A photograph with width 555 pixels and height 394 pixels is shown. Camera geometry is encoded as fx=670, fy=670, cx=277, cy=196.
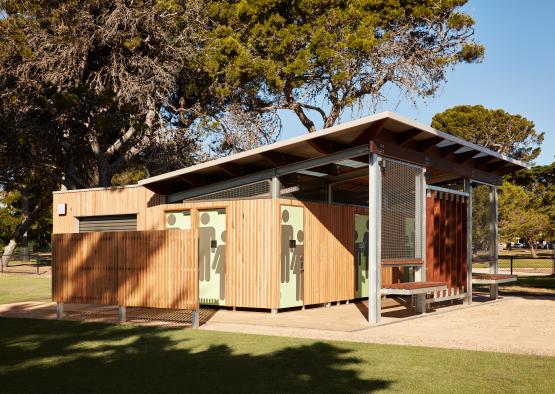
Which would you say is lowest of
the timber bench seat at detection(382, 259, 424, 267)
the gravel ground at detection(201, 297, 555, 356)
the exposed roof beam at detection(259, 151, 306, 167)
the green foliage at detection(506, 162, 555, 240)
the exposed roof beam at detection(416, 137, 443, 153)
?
the gravel ground at detection(201, 297, 555, 356)

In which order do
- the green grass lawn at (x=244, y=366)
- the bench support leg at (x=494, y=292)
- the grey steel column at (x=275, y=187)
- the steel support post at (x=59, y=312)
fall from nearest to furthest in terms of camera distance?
the green grass lawn at (x=244, y=366)
the steel support post at (x=59, y=312)
the grey steel column at (x=275, y=187)
the bench support leg at (x=494, y=292)

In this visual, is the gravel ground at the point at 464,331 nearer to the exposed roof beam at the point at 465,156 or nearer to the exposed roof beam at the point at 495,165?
the exposed roof beam at the point at 465,156

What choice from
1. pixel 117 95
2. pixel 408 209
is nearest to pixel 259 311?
pixel 408 209

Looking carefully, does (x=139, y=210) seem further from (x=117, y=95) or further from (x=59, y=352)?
(x=117, y=95)

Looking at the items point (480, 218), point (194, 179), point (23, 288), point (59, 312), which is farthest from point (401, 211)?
point (480, 218)

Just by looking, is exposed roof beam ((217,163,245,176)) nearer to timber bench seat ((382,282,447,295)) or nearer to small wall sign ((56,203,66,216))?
timber bench seat ((382,282,447,295))

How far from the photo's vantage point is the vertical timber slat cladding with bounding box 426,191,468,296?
45.1 feet

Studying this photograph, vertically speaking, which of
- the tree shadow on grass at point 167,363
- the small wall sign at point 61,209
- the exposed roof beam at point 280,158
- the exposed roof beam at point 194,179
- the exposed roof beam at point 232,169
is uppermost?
the exposed roof beam at point 280,158

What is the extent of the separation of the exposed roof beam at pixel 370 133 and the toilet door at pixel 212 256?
3388mm

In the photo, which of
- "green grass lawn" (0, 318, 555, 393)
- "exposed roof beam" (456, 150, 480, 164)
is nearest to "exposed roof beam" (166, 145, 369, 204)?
"exposed roof beam" (456, 150, 480, 164)

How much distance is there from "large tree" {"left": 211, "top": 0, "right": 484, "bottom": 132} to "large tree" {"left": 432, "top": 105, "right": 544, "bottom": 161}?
2193 centimetres

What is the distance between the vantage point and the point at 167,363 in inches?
301

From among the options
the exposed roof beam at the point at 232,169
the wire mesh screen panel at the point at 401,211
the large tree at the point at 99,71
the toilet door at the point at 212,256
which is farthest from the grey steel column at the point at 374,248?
the large tree at the point at 99,71

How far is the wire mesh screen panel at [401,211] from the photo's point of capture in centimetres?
1233
